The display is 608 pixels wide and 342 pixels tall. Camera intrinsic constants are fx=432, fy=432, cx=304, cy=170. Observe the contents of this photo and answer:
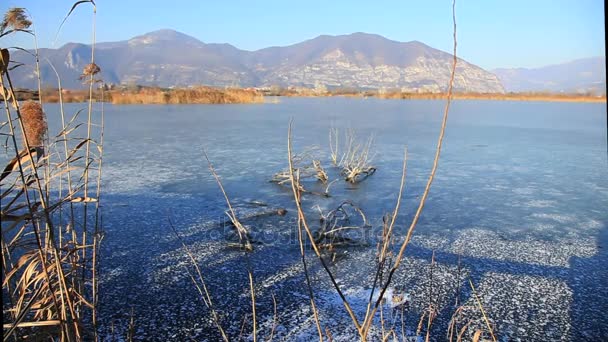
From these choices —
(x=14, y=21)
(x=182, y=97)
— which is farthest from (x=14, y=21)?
(x=182, y=97)

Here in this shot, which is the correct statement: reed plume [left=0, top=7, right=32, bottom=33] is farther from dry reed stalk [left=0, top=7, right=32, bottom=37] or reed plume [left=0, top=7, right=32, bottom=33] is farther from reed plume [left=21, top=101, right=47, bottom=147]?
reed plume [left=21, top=101, right=47, bottom=147]

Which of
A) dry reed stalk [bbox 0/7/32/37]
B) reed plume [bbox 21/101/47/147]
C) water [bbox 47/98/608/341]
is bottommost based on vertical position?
water [bbox 47/98/608/341]

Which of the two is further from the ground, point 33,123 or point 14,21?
point 14,21

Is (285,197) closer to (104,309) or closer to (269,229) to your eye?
(269,229)

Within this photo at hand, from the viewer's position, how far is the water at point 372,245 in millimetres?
1895

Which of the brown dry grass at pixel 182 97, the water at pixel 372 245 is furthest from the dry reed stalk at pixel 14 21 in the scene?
the brown dry grass at pixel 182 97

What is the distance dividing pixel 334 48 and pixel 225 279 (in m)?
123

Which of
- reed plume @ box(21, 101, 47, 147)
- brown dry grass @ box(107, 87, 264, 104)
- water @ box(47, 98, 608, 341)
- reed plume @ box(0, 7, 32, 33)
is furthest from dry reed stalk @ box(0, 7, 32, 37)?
brown dry grass @ box(107, 87, 264, 104)

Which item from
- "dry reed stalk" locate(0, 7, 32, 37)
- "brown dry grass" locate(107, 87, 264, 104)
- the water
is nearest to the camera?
"dry reed stalk" locate(0, 7, 32, 37)

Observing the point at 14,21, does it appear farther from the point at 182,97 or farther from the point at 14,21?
the point at 182,97

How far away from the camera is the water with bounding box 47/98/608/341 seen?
1.89m

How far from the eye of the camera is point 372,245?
2.79 metres

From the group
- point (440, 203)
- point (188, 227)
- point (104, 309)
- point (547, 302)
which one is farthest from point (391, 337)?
point (440, 203)

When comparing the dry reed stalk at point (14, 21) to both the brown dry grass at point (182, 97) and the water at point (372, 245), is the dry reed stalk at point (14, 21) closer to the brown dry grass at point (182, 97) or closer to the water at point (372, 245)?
the water at point (372, 245)
